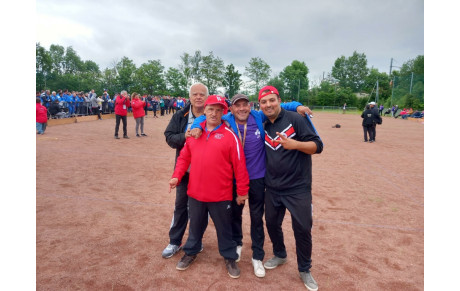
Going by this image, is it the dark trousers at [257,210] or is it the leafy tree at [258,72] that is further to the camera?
the leafy tree at [258,72]

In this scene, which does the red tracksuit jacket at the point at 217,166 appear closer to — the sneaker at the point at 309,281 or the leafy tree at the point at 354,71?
the sneaker at the point at 309,281

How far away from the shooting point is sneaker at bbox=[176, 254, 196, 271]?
3146mm

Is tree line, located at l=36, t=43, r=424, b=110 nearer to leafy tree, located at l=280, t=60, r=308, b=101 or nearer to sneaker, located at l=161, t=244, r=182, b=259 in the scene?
leafy tree, located at l=280, t=60, r=308, b=101

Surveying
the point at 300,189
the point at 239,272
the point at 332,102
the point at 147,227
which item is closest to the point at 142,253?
the point at 147,227

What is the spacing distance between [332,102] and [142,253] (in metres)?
60.0

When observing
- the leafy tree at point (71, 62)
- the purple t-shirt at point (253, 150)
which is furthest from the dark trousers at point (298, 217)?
the leafy tree at point (71, 62)

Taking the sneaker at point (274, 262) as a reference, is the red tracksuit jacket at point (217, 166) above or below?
above

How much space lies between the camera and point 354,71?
8444 cm

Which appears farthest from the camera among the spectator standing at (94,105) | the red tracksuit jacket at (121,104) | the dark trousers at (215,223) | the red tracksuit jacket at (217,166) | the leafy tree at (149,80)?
the leafy tree at (149,80)

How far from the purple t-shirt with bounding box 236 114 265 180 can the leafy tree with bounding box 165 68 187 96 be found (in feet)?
177

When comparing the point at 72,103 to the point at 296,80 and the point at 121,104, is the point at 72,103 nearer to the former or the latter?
the point at 121,104

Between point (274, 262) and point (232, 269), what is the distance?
54 cm

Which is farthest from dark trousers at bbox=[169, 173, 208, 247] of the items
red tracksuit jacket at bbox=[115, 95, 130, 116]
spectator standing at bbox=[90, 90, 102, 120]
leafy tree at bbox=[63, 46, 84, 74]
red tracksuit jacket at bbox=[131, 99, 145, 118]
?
leafy tree at bbox=[63, 46, 84, 74]

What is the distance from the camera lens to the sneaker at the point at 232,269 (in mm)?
3035
